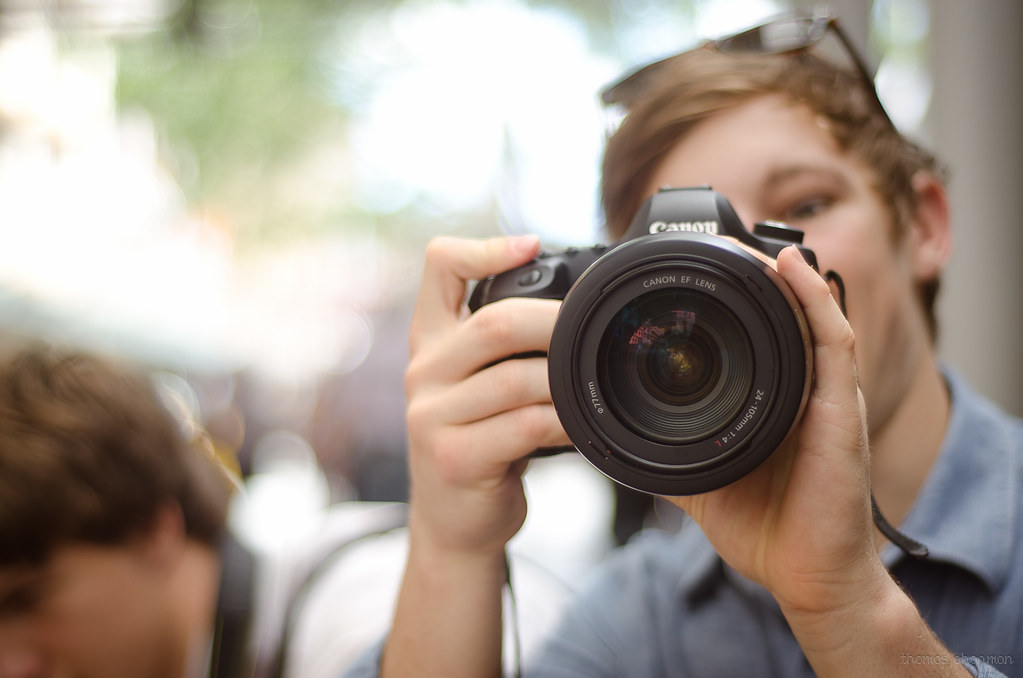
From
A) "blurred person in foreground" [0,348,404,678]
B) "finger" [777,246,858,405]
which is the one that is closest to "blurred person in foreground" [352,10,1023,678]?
"finger" [777,246,858,405]

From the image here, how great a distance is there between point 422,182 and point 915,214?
2.74 meters

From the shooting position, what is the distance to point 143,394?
3.94 ft

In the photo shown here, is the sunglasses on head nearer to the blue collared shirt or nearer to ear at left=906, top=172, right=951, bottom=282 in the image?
ear at left=906, top=172, right=951, bottom=282

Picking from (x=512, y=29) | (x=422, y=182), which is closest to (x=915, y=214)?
(x=512, y=29)

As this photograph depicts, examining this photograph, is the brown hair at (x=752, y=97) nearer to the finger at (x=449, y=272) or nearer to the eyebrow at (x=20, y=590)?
the finger at (x=449, y=272)

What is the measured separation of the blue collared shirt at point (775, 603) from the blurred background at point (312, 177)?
49 centimetres

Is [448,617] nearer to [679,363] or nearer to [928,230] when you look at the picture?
[679,363]

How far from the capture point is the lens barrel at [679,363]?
49 centimetres

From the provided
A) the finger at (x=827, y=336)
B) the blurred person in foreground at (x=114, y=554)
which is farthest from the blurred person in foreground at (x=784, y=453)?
the blurred person in foreground at (x=114, y=554)

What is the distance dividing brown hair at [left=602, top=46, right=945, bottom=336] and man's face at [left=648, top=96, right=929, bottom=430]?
16 millimetres

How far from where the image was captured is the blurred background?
1.35 metres

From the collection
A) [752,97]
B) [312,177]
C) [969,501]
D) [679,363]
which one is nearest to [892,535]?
[969,501]

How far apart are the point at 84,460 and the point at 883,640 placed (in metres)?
1.10

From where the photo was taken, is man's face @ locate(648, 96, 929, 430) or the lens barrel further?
man's face @ locate(648, 96, 929, 430)
